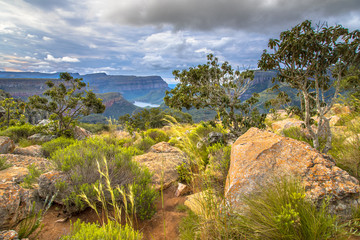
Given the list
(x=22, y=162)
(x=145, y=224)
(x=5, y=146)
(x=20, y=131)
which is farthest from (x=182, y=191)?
(x=20, y=131)

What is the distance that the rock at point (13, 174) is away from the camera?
4.32 m

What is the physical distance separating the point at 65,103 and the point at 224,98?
1124 centimetres

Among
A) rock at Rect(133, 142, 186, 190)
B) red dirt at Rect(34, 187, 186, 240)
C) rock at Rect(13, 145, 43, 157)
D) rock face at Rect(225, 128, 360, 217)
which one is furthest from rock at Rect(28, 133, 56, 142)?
rock face at Rect(225, 128, 360, 217)

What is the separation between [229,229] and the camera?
2.21 metres

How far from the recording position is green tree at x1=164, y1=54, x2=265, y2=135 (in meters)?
7.74

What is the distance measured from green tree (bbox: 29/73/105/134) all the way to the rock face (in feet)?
40.1

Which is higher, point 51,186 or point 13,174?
point 51,186

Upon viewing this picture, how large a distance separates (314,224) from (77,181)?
434 cm

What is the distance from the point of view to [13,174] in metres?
4.59

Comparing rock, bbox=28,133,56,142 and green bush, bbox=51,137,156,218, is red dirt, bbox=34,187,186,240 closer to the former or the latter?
green bush, bbox=51,137,156,218

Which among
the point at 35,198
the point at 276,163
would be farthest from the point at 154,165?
the point at 276,163

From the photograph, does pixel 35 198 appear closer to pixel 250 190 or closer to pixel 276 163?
pixel 250 190

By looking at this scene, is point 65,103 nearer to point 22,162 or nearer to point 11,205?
point 22,162

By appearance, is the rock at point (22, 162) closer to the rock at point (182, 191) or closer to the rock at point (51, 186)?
the rock at point (51, 186)
